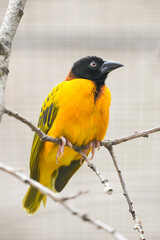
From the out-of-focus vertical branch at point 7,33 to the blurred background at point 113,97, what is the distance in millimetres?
2400

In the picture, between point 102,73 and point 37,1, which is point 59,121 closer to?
point 102,73

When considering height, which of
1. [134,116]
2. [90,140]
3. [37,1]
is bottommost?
[134,116]

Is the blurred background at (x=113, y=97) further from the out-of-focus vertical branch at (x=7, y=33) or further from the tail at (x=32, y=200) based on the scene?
the out-of-focus vertical branch at (x=7, y=33)

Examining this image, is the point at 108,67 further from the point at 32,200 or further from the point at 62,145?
the point at 32,200

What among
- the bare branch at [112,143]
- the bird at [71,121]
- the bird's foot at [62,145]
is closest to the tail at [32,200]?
the bird at [71,121]

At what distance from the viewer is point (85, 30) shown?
153 inches

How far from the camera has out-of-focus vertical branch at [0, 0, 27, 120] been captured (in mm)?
1186

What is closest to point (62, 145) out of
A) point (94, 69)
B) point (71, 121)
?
point (71, 121)

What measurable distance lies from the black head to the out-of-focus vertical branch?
1.06m

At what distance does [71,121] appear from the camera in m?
2.17

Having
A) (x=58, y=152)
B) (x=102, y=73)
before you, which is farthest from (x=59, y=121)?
(x=102, y=73)

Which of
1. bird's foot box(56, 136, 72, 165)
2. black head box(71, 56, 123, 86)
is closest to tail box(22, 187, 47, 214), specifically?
bird's foot box(56, 136, 72, 165)

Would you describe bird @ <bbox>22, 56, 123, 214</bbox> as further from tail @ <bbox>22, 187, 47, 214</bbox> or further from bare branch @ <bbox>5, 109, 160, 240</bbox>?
bare branch @ <bbox>5, 109, 160, 240</bbox>

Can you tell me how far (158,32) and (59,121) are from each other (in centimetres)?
212
